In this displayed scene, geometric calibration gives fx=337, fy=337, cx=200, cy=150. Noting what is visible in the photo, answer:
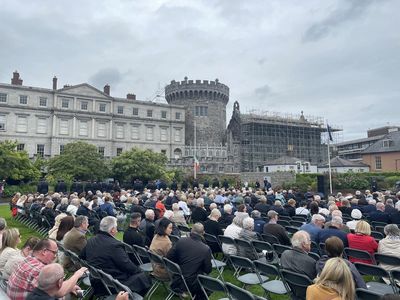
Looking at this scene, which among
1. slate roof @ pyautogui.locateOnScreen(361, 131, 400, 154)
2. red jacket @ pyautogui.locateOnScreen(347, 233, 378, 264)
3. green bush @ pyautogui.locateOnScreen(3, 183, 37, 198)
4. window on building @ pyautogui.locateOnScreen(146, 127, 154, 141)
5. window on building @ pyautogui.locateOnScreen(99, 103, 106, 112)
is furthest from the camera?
window on building @ pyautogui.locateOnScreen(146, 127, 154, 141)

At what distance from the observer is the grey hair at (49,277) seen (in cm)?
396

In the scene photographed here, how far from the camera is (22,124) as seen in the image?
4953 centimetres

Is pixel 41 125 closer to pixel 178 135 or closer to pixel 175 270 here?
pixel 178 135

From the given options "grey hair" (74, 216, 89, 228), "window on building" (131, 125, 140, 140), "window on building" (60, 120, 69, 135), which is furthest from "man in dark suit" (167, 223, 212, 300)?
"window on building" (131, 125, 140, 140)

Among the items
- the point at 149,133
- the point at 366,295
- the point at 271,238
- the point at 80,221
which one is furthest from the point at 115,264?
the point at 149,133

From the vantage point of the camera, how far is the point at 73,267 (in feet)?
25.1

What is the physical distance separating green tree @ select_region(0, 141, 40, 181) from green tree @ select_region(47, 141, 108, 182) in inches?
141

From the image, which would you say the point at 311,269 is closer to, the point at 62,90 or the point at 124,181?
the point at 124,181

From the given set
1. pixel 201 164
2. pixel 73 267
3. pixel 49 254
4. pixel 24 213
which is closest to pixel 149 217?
pixel 73 267

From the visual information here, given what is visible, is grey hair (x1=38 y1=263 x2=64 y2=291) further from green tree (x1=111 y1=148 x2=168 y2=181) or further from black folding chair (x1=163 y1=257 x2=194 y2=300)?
green tree (x1=111 y1=148 x2=168 y2=181)

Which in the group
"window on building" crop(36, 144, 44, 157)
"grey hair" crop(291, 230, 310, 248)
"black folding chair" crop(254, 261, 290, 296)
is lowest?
"black folding chair" crop(254, 261, 290, 296)

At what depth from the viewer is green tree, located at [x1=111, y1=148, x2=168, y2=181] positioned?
41.9 m

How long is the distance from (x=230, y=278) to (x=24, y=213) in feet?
40.7

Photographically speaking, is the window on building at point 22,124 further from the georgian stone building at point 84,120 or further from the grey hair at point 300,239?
the grey hair at point 300,239
